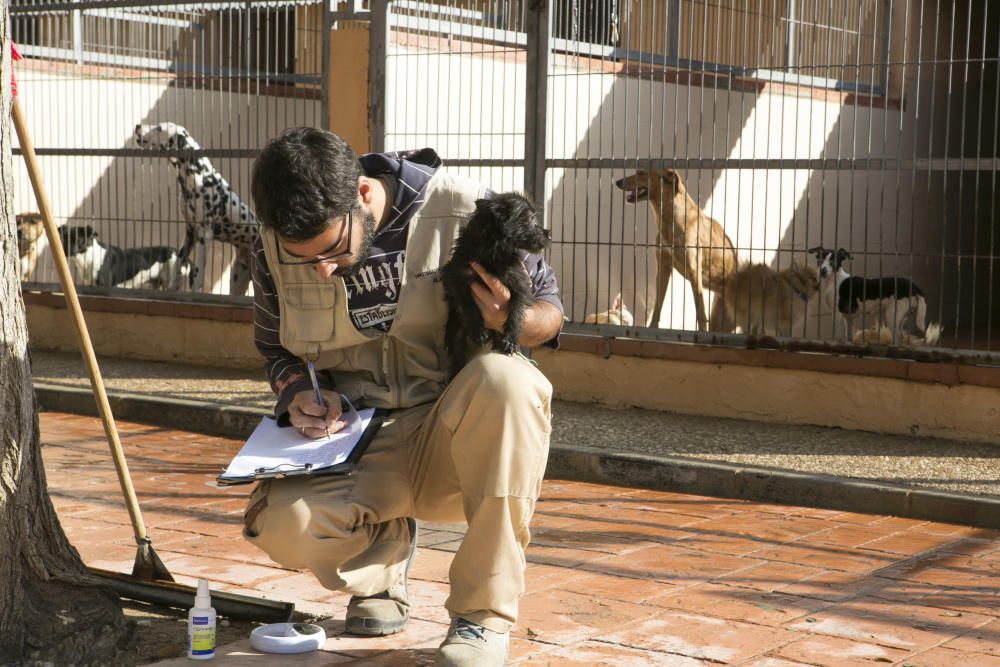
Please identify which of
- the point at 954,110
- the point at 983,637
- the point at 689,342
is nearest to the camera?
the point at 983,637

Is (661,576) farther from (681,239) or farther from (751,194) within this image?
(751,194)

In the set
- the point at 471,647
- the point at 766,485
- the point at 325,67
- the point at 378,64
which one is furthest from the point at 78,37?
the point at 471,647

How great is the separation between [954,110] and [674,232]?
626 centimetres

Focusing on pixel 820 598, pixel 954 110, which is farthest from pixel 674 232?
pixel 954 110

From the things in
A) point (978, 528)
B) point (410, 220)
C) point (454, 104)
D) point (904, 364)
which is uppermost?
point (454, 104)

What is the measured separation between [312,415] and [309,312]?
297mm

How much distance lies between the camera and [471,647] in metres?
3.36

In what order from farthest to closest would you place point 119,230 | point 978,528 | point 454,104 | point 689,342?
point 119,230 → point 454,104 → point 689,342 → point 978,528

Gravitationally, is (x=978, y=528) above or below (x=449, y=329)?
below

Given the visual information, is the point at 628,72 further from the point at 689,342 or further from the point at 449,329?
the point at 449,329

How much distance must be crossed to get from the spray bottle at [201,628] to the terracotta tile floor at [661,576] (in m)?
0.05

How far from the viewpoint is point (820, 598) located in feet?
14.4

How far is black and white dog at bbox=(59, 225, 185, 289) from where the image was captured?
1079 cm

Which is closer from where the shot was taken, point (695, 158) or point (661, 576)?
point (661, 576)
